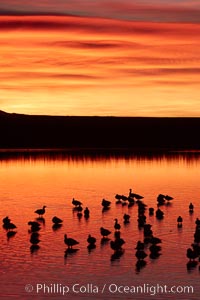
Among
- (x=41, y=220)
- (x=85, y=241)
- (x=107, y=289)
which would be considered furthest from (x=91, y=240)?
(x=41, y=220)

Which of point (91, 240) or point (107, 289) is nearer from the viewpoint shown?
point (107, 289)

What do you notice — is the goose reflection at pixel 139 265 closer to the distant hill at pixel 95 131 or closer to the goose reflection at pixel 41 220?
the goose reflection at pixel 41 220

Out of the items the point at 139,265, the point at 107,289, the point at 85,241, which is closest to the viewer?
the point at 107,289

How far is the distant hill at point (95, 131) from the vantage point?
503 feet

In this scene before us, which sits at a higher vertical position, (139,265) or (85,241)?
(85,241)

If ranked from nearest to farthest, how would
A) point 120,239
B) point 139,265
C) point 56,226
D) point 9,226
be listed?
point 139,265 → point 120,239 → point 9,226 → point 56,226

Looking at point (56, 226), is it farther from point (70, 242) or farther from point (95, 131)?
point (95, 131)

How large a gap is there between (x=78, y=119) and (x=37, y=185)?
138919mm

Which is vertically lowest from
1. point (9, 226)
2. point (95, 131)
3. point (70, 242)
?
point (70, 242)

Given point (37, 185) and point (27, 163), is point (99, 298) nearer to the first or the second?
point (37, 185)

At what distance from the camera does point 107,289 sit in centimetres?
2308

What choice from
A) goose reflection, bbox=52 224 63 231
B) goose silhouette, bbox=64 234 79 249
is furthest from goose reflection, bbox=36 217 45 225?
goose silhouette, bbox=64 234 79 249

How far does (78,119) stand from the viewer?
19062 cm

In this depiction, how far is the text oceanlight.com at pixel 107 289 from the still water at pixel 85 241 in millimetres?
27
